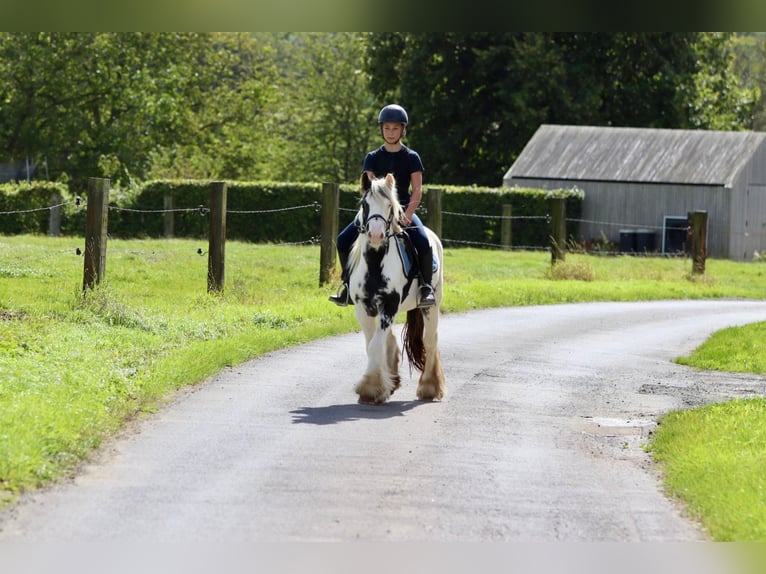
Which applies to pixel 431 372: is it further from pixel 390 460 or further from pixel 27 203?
pixel 27 203

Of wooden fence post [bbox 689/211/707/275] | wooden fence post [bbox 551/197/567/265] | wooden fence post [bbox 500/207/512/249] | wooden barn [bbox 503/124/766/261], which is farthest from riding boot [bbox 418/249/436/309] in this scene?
wooden barn [bbox 503/124/766/261]

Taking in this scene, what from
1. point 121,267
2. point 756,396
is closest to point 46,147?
point 121,267

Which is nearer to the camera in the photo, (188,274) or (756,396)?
(756,396)

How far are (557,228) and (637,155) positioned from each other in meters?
25.8

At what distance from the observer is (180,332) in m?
15.2

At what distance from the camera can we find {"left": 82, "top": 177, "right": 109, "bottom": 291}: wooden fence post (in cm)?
1666

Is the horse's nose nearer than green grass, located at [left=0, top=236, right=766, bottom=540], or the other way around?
green grass, located at [left=0, top=236, right=766, bottom=540]

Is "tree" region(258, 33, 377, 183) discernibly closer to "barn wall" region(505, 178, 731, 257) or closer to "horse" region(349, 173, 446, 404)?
"barn wall" region(505, 178, 731, 257)

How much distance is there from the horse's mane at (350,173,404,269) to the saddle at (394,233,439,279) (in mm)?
144

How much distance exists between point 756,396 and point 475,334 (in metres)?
5.50

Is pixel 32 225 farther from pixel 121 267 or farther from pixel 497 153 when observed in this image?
pixel 497 153

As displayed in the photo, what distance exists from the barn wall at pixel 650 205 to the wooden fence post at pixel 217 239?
107ft

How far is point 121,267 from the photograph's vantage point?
80.8 ft

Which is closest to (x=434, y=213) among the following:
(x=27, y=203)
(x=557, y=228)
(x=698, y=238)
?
(x=557, y=228)
